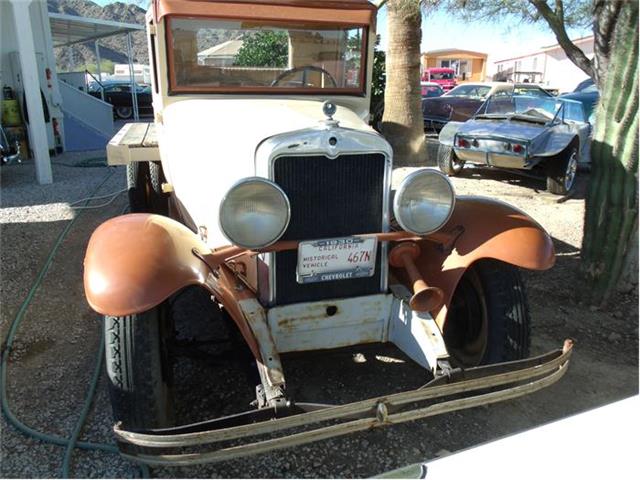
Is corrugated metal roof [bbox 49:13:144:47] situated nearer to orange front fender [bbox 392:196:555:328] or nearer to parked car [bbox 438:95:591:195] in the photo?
parked car [bbox 438:95:591:195]

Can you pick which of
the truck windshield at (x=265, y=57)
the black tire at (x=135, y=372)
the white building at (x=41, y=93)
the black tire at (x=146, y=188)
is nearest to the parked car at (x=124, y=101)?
the white building at (x=41, y=93)

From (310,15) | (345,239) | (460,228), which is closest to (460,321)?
(460,228)

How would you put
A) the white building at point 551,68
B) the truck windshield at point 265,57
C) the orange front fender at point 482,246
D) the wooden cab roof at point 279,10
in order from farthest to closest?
1. the white building at point 551,68
2. the truck windshield at point 265,57
3. the wooden cab roof at point 279,10
4. the orange front fender at point 482,246

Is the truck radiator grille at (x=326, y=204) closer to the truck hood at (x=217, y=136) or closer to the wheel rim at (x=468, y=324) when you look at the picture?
the truck hood at (x=217, y=136)

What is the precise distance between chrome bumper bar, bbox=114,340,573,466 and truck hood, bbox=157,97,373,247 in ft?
3.23

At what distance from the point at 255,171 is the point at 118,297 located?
0.83 meters

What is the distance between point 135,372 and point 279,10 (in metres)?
2.41

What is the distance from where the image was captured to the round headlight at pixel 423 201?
2.47 meters

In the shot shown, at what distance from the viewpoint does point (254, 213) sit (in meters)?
2.30

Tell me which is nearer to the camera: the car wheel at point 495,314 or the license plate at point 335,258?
the license plate at point 335,258

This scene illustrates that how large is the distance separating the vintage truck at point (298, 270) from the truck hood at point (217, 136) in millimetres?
12

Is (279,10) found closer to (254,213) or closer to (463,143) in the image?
(254,213)

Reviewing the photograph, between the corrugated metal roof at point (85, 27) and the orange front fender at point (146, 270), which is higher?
the corrugated metal roof at point (85, 27)

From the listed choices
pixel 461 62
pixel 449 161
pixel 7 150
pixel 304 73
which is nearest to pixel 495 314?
pixel 304 73
